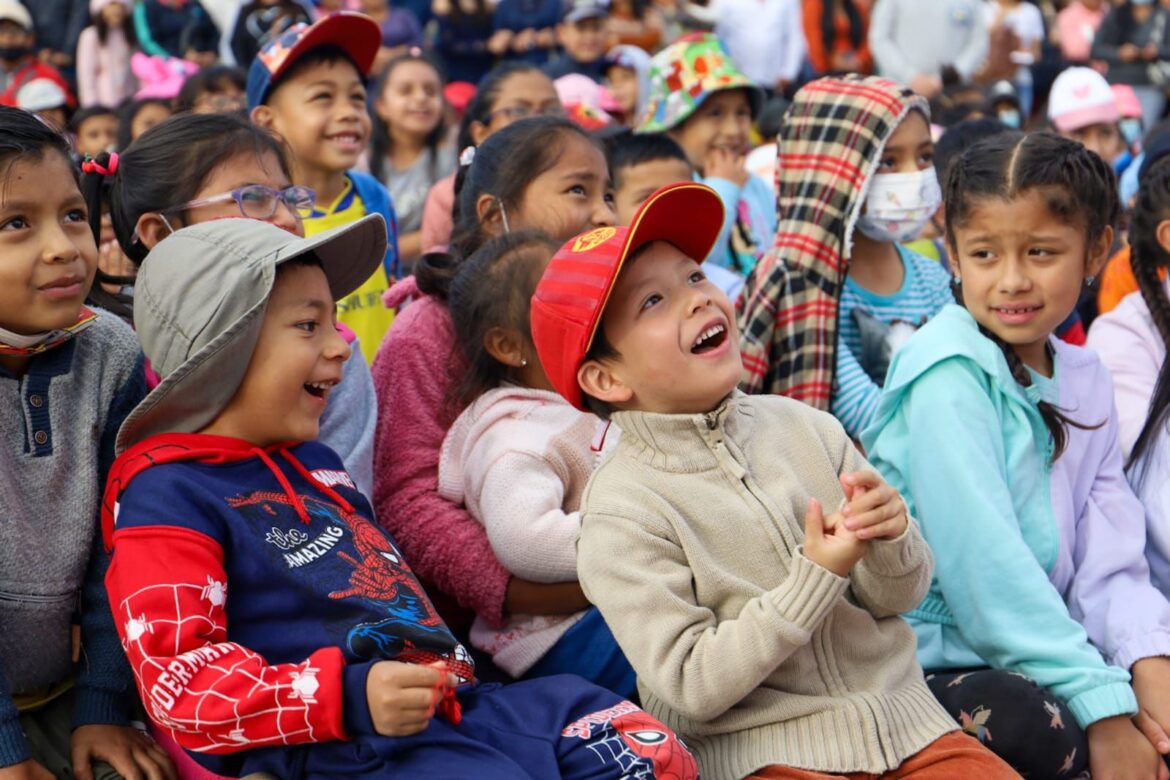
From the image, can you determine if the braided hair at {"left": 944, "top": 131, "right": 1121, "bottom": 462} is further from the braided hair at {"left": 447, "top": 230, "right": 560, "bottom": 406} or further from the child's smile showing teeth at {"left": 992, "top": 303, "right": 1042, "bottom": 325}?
the braided hair at {"left": 447, "top": 230, "right": 560, "bottom": 406}

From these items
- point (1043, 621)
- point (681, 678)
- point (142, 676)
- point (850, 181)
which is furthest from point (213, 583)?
point (850, 181)

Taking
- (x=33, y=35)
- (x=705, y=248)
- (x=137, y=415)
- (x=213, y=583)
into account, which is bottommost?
(x=33, y=35)

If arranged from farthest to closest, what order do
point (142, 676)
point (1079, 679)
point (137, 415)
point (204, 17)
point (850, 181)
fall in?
1. point (204, 17)
2. point (850, 181)
3. point (1079, 679)
4. point (137, 415)
5. point (142, 676)

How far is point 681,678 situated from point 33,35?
9077 millimetres

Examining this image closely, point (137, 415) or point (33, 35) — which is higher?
point (137, 415)

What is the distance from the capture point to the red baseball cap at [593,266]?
2.21 metres

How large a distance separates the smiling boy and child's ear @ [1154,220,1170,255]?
2.10 metres

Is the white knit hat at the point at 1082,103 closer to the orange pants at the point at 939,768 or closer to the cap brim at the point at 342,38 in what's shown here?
the cap brim at the point at 342,38

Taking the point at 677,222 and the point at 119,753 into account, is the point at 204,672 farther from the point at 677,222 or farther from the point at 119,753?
the point at 677,222

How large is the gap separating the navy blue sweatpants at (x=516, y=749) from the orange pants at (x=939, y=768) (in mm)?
155

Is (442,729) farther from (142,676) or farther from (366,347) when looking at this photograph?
(366,347)

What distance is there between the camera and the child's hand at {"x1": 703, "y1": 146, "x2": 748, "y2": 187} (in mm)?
5340

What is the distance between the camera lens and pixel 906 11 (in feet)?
32.0

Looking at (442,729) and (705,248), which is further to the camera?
(705,248)
